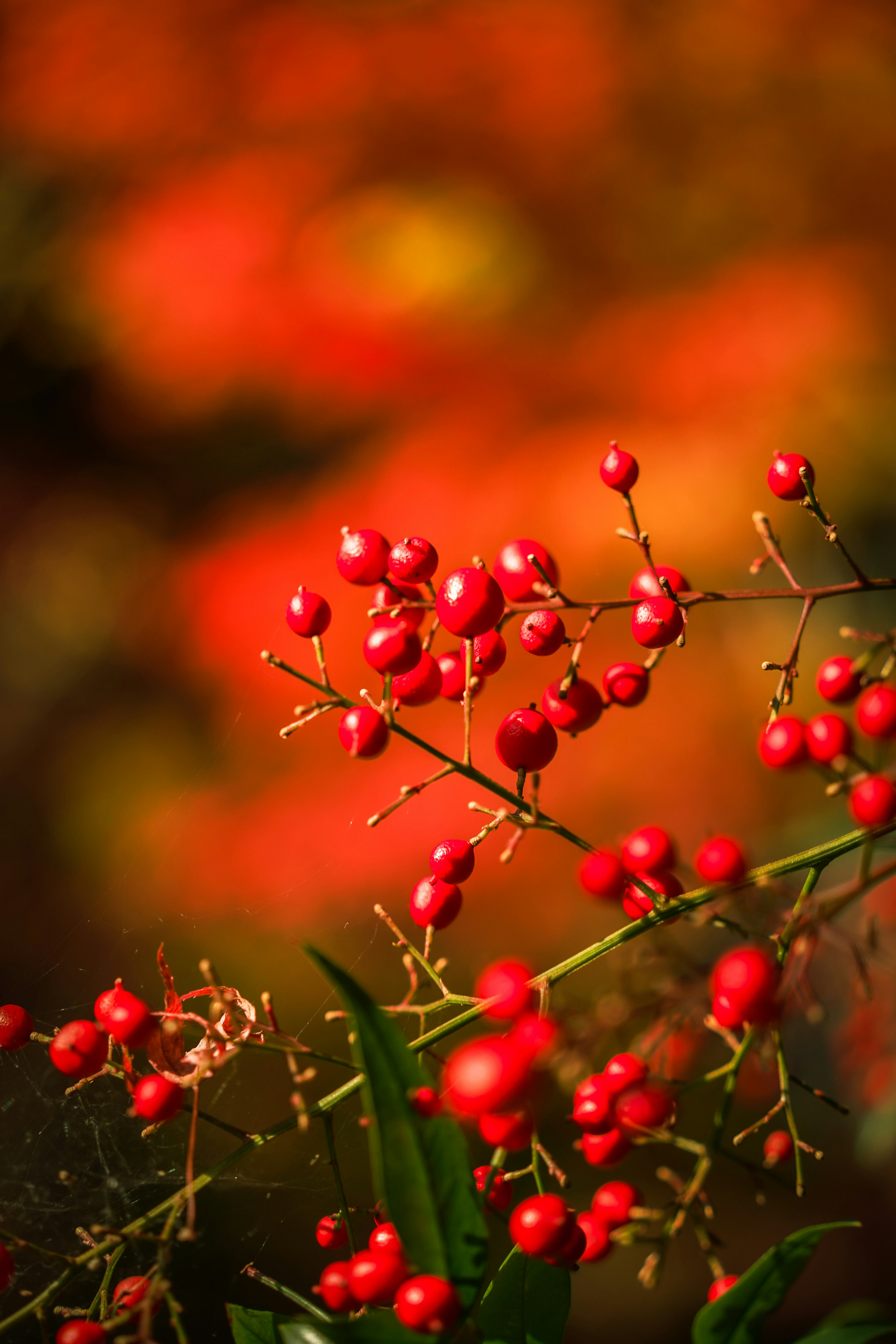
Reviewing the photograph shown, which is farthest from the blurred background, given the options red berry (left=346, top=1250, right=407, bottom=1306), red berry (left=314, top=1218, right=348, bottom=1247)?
red berry (left=346, top=1250, right=407, bottom=1306)

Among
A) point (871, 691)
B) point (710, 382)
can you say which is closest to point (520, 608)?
point (871, 691)

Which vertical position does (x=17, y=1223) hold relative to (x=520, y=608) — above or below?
below

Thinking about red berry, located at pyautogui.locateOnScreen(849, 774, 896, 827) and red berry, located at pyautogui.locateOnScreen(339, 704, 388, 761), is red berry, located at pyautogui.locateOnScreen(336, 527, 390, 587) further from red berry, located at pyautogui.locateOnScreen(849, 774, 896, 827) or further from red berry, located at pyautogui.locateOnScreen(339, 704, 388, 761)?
red berry, located at pyautogui.locateOnScreen(849, 774, 896, 827)

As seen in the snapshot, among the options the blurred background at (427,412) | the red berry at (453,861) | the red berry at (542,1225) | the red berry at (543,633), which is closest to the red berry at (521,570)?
the red berry at (543,633)

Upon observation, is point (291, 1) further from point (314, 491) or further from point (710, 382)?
point (710, 382)

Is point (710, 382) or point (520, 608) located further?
point (710, 382)

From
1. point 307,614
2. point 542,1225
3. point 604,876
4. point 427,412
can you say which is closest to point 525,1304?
point 542,1225

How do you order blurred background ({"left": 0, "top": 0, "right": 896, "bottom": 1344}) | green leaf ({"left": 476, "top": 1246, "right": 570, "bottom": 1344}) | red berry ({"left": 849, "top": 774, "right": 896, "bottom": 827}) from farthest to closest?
Answer: blurred background ({"left": 0, "top": 0, "right": 896, "bottom": 1344})
green leaf ({"left": 476, "top": 1246, "right": 570, "bottom": 1344})
red berry ({"left": 849, "top": 774, "right": 896, "bottom": 827})
